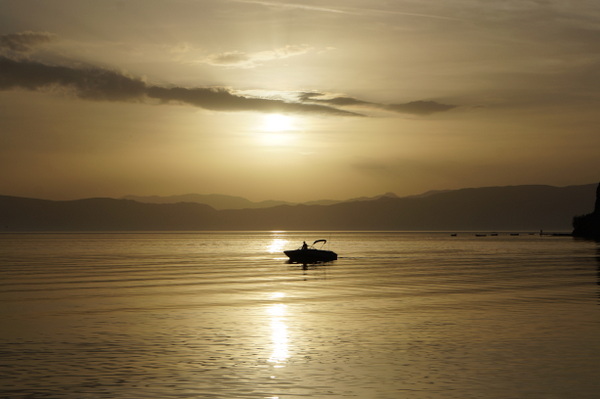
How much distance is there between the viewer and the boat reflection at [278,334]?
95.8 feet

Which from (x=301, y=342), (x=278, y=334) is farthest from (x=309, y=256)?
(x=301, y=342)

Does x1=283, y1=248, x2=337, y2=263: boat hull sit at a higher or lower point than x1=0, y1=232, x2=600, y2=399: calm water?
higher

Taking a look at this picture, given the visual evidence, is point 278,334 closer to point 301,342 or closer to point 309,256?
point 301,342

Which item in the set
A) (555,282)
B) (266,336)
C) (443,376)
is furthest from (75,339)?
(555,282)

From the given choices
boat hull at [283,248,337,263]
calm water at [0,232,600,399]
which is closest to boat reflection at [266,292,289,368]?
calm water at [0,232,600,399]

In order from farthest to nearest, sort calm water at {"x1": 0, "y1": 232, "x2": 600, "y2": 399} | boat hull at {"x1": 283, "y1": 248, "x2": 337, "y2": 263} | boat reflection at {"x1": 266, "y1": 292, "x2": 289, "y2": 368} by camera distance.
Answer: boat hull at {"x1": 283, "y1": 248, "x2": 337, "y2": 263} → boat reflection at {"x1": 266, "y1": 292, "x2": 289, "y2": 368} → calm water at {"x1": 0, "y1": 232, "x2": 600, "y2": 399}

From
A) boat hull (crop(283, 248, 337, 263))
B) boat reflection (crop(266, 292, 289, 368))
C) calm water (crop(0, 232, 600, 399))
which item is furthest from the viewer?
boat hull (crop(283, 248, 337, 263))

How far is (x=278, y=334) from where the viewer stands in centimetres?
3616

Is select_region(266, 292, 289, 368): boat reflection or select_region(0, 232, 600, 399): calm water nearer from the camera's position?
select_region(0, 232, 600, 399): calm water

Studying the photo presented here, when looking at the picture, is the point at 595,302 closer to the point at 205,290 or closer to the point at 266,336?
the point at 266,336

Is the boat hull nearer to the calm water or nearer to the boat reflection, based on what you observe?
the calm water

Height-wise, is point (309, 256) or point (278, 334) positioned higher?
point (309, 256)

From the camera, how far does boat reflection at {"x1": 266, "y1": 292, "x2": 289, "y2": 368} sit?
29.2 metres

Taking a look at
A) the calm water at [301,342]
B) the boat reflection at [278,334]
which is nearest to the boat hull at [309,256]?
the calm water at [301,342]
